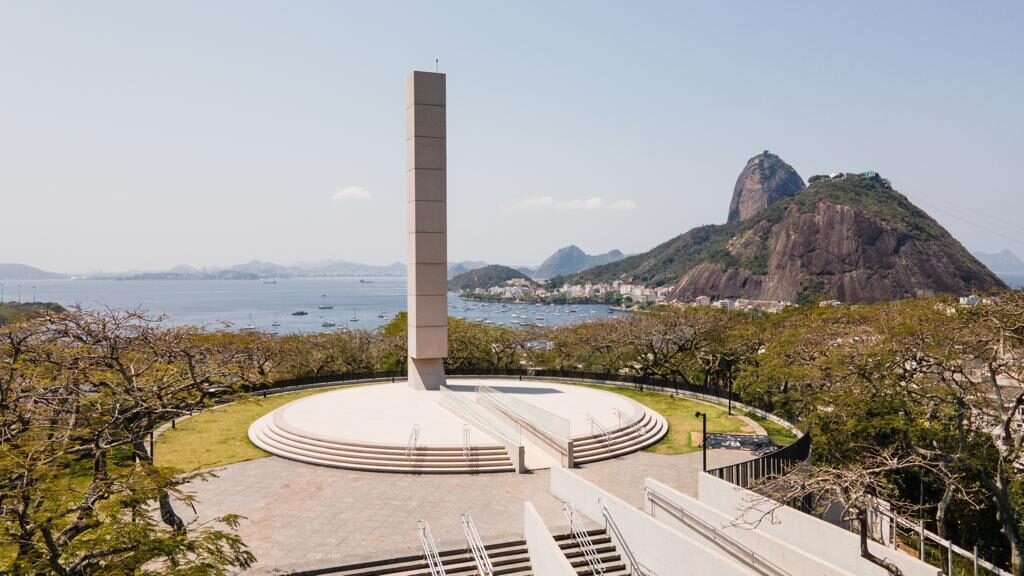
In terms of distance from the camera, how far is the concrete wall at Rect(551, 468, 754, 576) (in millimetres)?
11273

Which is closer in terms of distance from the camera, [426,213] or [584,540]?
[584,540]

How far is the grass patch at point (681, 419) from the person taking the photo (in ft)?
70.5

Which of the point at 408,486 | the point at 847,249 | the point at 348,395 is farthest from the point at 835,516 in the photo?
the point at 847,249

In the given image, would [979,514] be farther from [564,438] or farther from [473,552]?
[473,552]

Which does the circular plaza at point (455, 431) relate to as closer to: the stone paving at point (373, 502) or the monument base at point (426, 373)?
the stone paving at point (373, 502)

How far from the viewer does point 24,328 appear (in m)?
16.6

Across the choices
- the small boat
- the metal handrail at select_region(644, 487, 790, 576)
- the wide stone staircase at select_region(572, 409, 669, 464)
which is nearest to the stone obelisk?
the wide stone staircase at select_region(572, 409, 669, 464)

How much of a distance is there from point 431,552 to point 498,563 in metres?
1.54

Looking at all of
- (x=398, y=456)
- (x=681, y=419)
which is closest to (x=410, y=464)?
(x=398, y=456)

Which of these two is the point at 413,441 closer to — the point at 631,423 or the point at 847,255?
the point at 631,423

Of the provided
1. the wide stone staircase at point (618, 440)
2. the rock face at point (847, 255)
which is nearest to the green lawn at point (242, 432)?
the wide stone staircase at point (618, 440)

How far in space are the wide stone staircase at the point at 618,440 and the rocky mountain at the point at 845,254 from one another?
97796 millimetres

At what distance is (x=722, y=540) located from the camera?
43.4ft

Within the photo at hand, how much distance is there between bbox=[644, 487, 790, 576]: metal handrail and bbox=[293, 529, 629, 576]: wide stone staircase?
70.4 inches
